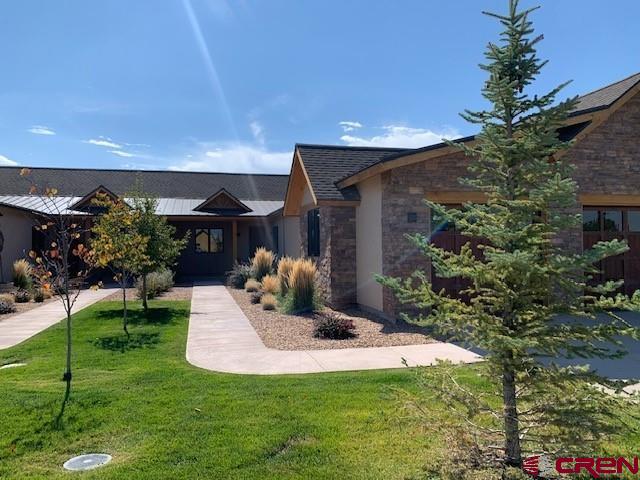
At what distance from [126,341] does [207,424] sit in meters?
5.02

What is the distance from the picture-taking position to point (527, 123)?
11.4ft

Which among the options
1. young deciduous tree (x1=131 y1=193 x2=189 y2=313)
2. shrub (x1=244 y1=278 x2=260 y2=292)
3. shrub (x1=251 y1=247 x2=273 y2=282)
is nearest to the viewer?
young deciduous tree (x1=131 y1=193 x2=189 y2=313)

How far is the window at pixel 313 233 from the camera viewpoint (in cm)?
1441

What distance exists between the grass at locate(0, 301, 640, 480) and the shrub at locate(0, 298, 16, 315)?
22.3 ft

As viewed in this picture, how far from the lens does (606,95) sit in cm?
1141

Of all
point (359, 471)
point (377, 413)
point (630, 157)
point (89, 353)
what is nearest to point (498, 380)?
point (359, 471)

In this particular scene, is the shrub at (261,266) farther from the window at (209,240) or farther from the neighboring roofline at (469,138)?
the neighboring roofline at (469,138)

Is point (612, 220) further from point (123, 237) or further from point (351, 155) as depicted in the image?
point (123, 237)

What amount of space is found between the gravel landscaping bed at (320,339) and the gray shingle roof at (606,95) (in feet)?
20.5

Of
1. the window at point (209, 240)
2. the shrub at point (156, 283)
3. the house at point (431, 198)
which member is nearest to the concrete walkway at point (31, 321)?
the shrub at point (156, 283)

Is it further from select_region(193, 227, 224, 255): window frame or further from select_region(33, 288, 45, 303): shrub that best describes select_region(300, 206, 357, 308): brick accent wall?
select_region(193, 227, 224, 255): window frame

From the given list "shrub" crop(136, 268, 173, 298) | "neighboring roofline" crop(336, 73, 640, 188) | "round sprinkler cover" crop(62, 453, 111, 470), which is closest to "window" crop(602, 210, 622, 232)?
"neighboring roofline" crop(336, 73, 640, 188)

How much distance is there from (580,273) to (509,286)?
70 cm

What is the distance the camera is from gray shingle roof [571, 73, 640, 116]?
10.4 m
